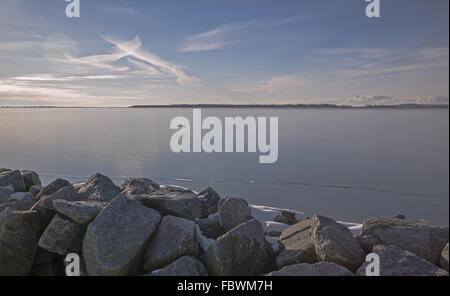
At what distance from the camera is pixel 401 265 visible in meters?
3.86

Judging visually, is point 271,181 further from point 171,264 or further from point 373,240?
point 171,264

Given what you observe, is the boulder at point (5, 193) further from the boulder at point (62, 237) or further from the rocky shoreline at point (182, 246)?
the boulder at point (62, 237)

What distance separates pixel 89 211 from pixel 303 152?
58.0 ft

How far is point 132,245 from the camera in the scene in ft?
13.5

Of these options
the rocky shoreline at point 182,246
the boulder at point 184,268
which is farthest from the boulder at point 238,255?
the boulder at point 184,268

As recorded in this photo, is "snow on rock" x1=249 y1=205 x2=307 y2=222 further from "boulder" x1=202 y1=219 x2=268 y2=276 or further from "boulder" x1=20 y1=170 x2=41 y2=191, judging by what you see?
"boulder" x1=20 y1=170 x2=41 y2=191

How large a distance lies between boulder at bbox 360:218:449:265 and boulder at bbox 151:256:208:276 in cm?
253

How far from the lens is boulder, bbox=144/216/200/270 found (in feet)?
13.8

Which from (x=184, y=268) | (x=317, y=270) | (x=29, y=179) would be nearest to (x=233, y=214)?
(x=184, y=268)

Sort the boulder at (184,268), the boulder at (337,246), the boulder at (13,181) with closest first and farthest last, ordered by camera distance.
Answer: the boulder at (184,268) < the boulder at (337,246) < the boulder at (13,181)

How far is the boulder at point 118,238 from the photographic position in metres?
3.97

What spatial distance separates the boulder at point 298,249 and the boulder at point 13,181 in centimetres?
804
